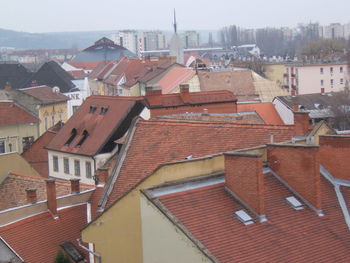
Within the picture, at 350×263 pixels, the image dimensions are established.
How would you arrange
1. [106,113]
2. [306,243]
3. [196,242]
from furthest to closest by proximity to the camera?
[106,113] < [306,243] < [196,242]

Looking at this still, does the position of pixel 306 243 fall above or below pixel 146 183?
below

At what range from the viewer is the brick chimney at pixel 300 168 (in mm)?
16828

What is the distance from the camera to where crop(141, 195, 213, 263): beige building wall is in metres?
14.3

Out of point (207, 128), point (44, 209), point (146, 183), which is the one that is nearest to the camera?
point (146, 183)

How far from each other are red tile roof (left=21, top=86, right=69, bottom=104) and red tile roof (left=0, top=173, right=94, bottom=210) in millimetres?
28885

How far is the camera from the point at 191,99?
131ft

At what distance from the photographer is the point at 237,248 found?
47.8 ft

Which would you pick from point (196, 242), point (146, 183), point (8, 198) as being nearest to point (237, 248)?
point (196, 242)

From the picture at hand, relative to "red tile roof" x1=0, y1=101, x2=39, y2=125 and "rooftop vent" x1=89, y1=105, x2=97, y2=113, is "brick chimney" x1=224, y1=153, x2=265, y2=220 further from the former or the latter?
"red tile roof" x1=0, y1=101, x2=39, y2=125

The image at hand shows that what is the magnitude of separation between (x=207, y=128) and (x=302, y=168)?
5677 mm

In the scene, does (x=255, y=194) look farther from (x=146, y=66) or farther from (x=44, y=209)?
(x=146, y=66)

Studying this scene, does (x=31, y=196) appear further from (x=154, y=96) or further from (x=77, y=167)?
(x=77, y=167)

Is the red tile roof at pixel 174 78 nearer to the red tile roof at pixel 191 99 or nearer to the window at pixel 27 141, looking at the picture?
the window at pixel 27 141

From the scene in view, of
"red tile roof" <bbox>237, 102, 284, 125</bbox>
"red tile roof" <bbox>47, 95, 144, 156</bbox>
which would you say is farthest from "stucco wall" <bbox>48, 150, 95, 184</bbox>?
"red tile roof" <bbox>237, 102, 284, 125</bbox>
